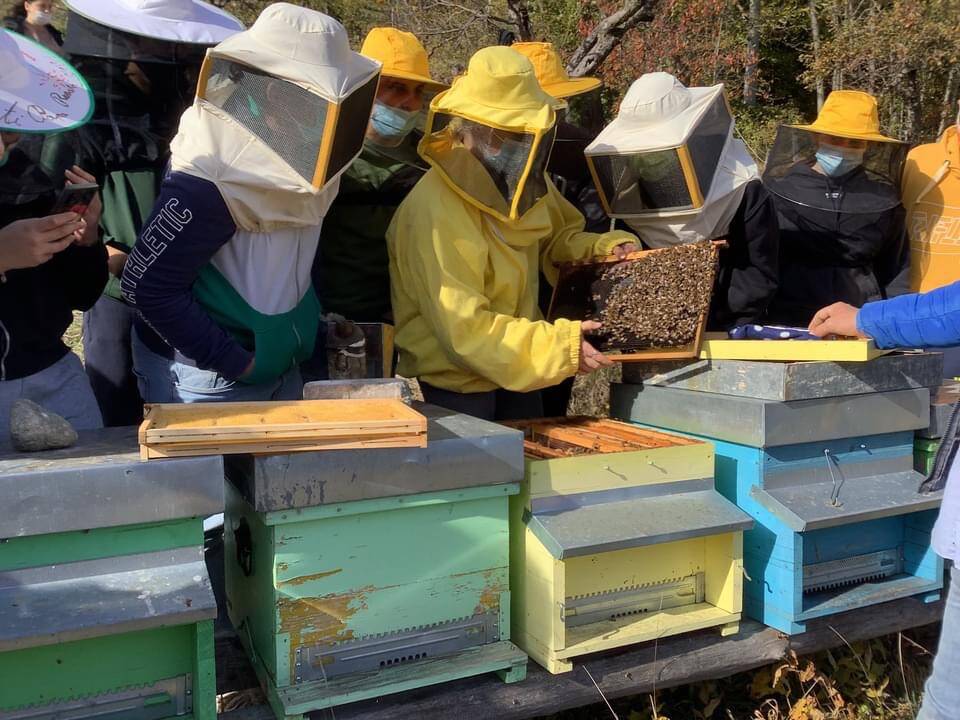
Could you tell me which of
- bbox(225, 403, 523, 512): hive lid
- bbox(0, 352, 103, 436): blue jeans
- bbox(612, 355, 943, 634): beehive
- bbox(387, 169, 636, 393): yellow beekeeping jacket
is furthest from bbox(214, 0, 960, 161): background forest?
bbox(225, 403, 523, 512): hive lid

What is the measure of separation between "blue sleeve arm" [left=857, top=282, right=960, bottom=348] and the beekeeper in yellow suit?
815mm

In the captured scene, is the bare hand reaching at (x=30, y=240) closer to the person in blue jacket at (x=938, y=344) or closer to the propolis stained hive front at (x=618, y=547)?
the propolis stained hive front at (x=618, y=547)

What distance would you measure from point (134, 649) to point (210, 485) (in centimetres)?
39

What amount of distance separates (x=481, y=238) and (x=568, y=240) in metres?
0.61

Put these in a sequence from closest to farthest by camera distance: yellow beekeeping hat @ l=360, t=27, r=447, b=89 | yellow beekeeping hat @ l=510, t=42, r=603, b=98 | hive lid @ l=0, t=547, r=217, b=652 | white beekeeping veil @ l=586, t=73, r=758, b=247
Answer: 1. hive lid @ l=0, t=547, r=217, b=652
2. white beekeeping veil @ l=586, t=73, r=758, b=247
3. yellow beekeeping hat @ l=360, t=27, r=447, b=89
4. yellow beekeeping hat @ l=510, t=42, r=603, b=98

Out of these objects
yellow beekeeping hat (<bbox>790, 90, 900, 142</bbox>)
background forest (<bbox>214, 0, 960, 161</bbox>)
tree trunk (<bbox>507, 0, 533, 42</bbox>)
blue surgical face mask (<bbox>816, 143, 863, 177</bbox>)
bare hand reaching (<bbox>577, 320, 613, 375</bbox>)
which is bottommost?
bare hand reaching (<bbox>577, 320, 613, 375</bbox>)

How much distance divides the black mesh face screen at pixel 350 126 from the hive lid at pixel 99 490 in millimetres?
913

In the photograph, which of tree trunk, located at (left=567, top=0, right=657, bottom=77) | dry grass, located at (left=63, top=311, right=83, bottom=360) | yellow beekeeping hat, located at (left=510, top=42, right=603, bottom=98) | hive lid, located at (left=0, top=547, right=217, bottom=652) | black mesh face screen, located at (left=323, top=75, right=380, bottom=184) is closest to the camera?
hive lid, located at (left=0, top=547, right=217, bottom=652)

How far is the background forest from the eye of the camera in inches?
365

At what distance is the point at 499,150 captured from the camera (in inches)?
107

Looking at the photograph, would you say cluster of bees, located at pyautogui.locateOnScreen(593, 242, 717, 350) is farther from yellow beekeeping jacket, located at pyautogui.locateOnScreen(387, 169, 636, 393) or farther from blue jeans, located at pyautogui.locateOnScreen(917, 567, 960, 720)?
blue jeans, located at pyautogui.locateOnScreen(917, 567, 960, 720)

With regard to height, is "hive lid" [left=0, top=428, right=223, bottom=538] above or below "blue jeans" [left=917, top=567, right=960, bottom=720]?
above

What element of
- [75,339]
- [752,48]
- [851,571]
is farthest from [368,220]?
[752,48]

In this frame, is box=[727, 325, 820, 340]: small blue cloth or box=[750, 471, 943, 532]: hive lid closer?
box=[750, 471, 943, 532]: hive lid
